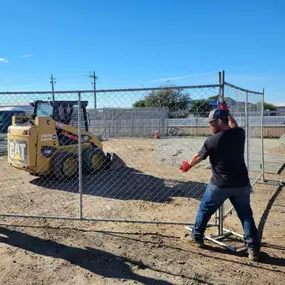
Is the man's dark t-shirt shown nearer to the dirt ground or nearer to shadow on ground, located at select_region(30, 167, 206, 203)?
the dirt ground

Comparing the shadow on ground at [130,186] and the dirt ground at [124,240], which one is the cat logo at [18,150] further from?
the shadow on ground at [130,186]

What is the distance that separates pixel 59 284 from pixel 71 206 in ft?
10.3

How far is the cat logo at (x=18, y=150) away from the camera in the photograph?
7988 mm

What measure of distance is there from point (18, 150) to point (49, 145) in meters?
0.78

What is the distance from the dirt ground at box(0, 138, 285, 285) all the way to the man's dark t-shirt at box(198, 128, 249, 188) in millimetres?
1000

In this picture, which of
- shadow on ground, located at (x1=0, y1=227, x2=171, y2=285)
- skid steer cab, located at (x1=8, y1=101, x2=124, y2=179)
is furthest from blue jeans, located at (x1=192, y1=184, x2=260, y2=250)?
skid steer cab, located at (x1=8, y1=101, x2=124, y2=179)

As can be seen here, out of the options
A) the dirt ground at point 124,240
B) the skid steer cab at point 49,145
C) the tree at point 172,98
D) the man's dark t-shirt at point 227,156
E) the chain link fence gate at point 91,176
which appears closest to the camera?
the dirt ground at point 124,240

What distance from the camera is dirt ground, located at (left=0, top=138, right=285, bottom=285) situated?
11.8ft

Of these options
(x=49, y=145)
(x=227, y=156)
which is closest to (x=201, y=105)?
(x=227, y=156)

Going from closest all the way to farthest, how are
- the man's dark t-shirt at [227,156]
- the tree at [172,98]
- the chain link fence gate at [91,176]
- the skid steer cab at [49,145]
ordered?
the man's dark t-shirt at [227,156], the chain link fence gate at [91,176], the skid steer cab at [49,145], the tree at [172,98]

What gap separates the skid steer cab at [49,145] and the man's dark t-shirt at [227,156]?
17.5 feet

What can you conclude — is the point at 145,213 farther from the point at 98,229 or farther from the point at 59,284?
the point at 59,284

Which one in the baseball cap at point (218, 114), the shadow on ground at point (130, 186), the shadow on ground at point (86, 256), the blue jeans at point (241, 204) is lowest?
the shadow on ground at point (86, 256)

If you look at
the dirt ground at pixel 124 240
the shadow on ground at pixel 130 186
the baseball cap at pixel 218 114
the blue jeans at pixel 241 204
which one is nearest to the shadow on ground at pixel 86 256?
the dirt ground at pixel 124 240
